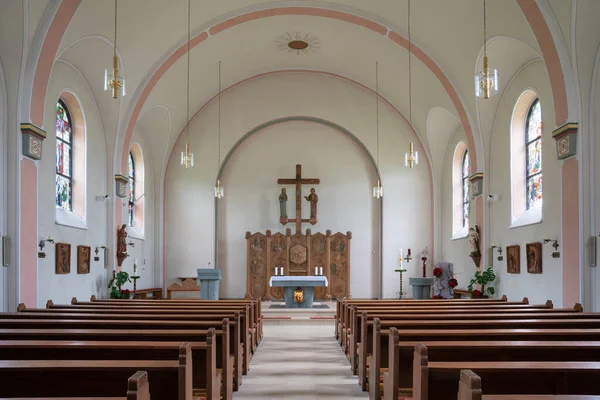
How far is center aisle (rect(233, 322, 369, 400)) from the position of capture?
6.40 metres

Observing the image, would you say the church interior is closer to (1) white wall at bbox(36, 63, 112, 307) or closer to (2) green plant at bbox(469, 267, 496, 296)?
(1) white wall at bbox(36, 63, 112, 307)

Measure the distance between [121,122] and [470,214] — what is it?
8.93 metres

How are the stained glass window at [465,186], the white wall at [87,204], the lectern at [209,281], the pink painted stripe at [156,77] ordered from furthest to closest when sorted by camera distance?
the stained glass window at [465,186]
the lectern at [209,281]
the pink painted stripe at [156,77]
the white wall at [87,204]

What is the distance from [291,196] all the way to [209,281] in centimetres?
427

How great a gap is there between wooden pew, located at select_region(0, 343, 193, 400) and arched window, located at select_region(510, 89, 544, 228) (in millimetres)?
9745

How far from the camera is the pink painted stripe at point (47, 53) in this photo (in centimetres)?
955

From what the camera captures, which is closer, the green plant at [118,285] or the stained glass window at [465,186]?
the green plant at [118,285]

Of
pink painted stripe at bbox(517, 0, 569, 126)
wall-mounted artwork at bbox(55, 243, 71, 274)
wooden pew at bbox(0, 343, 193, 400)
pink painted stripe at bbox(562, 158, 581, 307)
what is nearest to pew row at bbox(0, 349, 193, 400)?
wooden pew at bbox(0, 343, 193, 400)

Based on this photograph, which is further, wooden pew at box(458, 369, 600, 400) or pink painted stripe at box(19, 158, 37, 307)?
pink painted stripe at box(19, 158, 37, 307)

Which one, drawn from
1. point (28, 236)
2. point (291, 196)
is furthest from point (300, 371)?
point (291, 196)

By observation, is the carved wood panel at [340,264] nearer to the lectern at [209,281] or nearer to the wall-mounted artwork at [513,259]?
the lectern at [209,281]

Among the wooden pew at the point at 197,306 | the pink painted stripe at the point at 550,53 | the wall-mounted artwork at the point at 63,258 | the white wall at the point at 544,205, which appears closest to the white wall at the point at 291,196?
the white wall at the point at 544,205

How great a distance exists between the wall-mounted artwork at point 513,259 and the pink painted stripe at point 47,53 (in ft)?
31.2

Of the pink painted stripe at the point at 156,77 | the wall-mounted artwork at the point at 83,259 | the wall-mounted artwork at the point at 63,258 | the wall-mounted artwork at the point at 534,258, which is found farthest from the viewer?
the pink painted stripe at the point at 156,77
